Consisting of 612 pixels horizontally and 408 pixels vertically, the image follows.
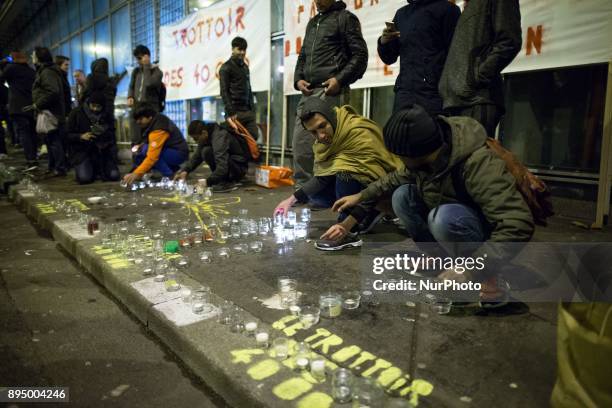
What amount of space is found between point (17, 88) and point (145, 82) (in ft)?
8.86

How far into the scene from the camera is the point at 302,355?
1806 millimetres

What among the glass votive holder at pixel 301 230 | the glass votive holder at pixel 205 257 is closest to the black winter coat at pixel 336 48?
the glass votive holder at pixel 301 230

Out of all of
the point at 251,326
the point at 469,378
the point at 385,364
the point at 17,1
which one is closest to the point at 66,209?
the point at 251,326

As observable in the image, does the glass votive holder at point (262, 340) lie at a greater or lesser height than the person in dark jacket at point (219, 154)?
lesser

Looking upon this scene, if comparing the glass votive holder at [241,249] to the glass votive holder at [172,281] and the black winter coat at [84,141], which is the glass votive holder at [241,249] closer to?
the glass votive holder at [172,281]

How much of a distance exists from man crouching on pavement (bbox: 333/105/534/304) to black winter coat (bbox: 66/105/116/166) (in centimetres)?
599

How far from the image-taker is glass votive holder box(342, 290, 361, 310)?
2312mm

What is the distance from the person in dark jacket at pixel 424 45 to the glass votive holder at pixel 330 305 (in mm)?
1978

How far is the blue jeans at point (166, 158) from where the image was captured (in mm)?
6828

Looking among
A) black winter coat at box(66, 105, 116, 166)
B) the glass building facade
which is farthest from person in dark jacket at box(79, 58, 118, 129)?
the glass building facade

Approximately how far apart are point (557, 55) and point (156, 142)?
5112 mm

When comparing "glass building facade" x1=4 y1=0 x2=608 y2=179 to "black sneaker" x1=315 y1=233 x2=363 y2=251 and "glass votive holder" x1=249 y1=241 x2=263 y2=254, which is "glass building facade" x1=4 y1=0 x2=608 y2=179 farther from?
"glass votive holder" x1=249 y1=241 x2=263 y2=254

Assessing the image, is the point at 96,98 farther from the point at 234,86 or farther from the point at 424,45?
the point at 424,45

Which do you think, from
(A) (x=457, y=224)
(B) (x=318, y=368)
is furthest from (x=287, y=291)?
(A) (x=457, y=224)
